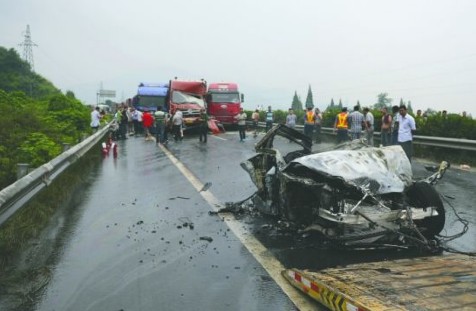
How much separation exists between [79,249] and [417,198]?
390 cm

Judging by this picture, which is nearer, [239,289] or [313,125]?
[239,289]

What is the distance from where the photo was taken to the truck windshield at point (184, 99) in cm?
2827

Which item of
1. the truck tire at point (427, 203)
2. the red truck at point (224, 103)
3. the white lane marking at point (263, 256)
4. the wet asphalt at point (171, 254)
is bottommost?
the wet asphalt at point (171, 254)

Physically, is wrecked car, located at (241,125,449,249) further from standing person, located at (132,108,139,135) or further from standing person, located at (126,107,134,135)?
standing person, located at (132,108,139,135)

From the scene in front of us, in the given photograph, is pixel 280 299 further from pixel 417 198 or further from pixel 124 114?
pixel 124 114

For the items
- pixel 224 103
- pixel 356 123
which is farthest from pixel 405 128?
pixel 224 103

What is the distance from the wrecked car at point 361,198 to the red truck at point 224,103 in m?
26.1

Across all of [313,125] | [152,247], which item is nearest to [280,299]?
[152,247]

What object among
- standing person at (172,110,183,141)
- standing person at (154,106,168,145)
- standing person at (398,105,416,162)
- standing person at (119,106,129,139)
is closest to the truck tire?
standing person at (398,105,416,162)

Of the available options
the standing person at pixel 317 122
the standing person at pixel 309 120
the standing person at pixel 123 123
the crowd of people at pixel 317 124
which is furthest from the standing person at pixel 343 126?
the standing person at pixel 123 123

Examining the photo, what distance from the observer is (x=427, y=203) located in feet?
18.6

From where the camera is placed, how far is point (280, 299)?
3.99 metres

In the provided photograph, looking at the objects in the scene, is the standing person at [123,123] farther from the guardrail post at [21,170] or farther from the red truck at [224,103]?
the guardrail post at [21,170]

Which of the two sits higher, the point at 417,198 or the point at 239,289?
the point at 417,198
